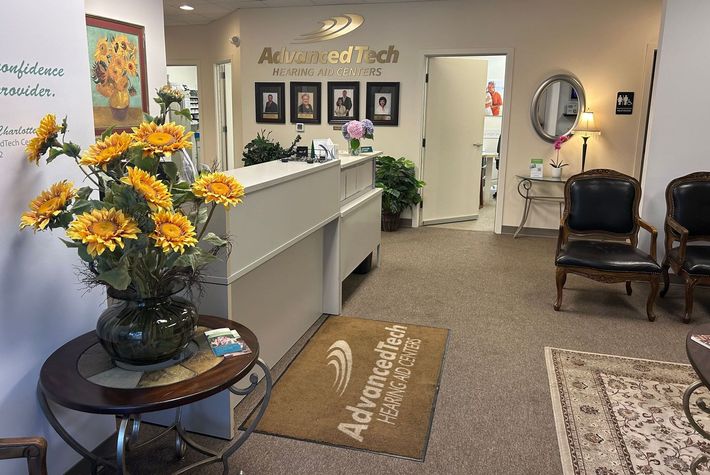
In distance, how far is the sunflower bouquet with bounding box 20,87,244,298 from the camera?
1425 mm

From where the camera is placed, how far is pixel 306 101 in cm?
712

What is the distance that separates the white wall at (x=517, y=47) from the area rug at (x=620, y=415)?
362cm

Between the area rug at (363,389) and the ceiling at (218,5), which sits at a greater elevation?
the ceiling at (218,5)

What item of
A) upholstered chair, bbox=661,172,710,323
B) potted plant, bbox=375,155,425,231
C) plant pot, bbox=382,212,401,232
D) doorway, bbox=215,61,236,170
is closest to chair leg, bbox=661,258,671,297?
upholstered chair, bbox=661,172,710,323

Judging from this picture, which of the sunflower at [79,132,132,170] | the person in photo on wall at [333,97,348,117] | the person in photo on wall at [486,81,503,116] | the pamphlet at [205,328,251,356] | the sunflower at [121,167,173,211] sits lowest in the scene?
the pamphlet at [205,328,251,356]

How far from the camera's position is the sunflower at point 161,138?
1.51 meters

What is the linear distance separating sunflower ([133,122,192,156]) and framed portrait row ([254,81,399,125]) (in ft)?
18.1

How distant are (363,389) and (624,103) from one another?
491 centimetres

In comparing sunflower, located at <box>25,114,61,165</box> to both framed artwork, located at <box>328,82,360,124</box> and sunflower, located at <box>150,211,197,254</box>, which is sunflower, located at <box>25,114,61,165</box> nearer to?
sunflower, located at <box>150,211,197,254</box>

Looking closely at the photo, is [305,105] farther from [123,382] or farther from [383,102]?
[123,382]

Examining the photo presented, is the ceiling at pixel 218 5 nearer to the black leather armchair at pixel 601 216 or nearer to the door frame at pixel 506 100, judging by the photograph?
the door frame at pixel 506 100

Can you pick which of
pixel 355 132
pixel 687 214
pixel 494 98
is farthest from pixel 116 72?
pixel 494 98

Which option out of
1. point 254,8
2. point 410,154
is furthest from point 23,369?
point 254,8

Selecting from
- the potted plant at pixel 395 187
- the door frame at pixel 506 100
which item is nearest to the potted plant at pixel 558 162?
the door frame at pixel 506 100
